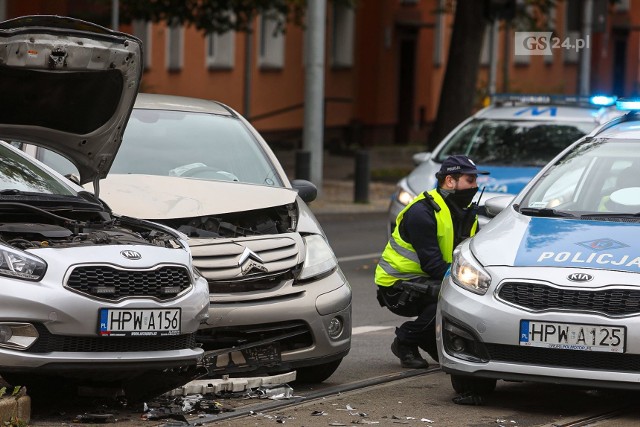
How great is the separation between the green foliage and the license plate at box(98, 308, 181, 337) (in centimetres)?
1681

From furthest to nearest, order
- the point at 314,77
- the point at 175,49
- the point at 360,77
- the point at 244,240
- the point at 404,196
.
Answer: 1. the point at 360,77
2. the point at 175,49
3. the point at 314,77
4. the point at 404,196
5. the point at 244,240

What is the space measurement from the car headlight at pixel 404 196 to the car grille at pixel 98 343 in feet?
24.7

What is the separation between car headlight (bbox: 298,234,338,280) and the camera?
899cm

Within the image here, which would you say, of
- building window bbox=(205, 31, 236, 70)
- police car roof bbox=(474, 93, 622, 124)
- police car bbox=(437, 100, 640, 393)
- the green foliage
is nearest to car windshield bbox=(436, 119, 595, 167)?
police car roof bbox=(474, 93, 622, 124)

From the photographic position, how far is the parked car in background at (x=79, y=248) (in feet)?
24.0

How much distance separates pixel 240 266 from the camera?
859 centimetres

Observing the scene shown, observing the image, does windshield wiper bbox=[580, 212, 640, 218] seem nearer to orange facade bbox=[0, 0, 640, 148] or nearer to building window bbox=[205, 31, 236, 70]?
orange facade bbox=[0, 0, 640, 148]

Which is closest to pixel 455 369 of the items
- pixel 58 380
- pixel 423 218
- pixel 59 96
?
pixel 423 218

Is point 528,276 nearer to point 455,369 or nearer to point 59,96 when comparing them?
point 455,369

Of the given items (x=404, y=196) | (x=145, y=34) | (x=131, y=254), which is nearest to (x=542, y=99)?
(x=404, y=196)

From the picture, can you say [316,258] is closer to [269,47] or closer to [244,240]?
[244,240]

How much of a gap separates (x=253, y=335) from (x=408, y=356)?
1561mm

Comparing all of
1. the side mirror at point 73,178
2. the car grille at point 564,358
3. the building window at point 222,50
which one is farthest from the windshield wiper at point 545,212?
the building window at point 222,50

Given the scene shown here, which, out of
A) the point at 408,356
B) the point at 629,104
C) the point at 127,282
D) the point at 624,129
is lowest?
the point at 408,356
